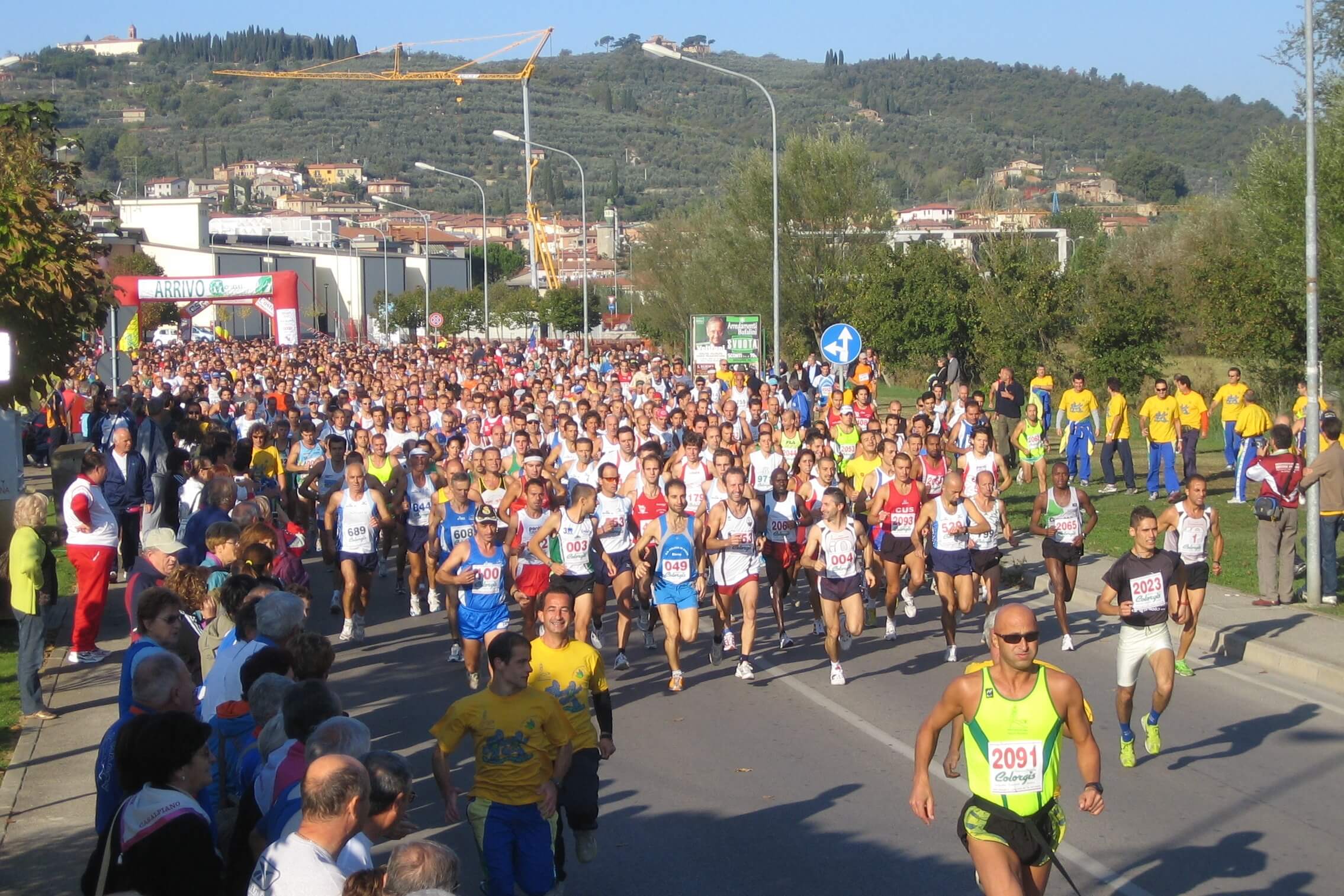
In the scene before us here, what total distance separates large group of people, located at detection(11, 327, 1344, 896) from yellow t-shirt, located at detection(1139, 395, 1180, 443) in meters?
0.05

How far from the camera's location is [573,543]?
36.0ft

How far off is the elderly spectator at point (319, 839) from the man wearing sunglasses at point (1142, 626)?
5736 millimetres

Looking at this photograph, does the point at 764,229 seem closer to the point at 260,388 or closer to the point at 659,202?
the point at 260,388

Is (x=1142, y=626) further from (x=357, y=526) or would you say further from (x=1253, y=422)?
(x=1253, y=422)

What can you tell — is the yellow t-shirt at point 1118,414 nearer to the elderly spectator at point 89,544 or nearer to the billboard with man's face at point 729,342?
the billboard with man's face at point 729,342

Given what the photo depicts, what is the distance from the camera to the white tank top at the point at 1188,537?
35.7 ft

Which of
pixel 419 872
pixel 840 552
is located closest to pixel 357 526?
pixel 840 552

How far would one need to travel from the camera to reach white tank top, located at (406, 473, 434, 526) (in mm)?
13797

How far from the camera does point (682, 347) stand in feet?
186

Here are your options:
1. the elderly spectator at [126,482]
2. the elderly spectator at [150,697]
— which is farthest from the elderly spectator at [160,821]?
the elderly spectator at [126,482]

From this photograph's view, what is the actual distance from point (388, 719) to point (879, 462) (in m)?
6.25

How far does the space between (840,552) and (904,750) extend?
7.71 ft

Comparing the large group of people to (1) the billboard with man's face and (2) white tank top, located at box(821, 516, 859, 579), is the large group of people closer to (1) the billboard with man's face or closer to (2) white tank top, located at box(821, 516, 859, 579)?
(2) white tank top, located at box(821, 516, 859, 579)

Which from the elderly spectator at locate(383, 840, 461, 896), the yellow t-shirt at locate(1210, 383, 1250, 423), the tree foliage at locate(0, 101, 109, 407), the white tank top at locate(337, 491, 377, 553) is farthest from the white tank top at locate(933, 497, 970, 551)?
the yellow t-shirt at locate(1210, 383, 1250, 423)
